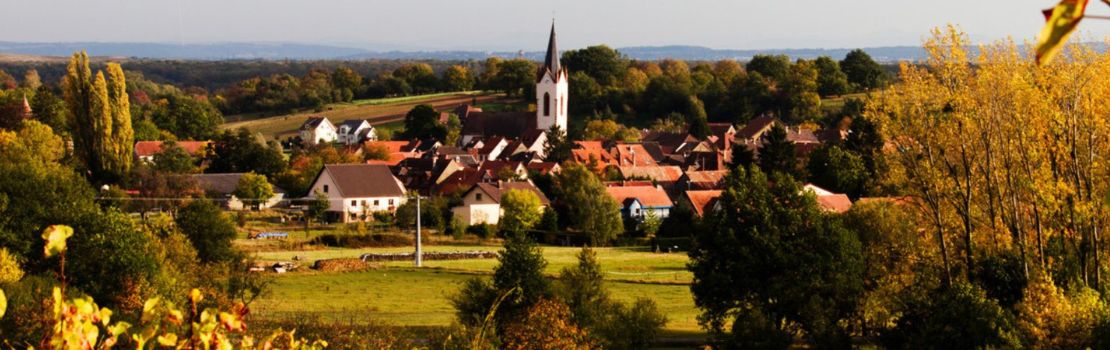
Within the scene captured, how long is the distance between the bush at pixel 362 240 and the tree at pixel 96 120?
38.4ft

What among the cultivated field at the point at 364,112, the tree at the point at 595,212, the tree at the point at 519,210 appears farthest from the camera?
the cultivated field at the point at 364,112

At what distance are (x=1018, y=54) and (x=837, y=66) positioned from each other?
9025 centimetres

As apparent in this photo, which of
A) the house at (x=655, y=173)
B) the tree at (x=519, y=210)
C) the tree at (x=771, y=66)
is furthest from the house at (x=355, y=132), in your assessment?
the tree at (x=519, y=210)

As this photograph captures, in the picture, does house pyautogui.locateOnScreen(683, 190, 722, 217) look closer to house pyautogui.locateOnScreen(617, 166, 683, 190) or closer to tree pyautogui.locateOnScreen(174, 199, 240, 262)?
house pyautogui.locateOnScreen(617, 166, 683, 190)

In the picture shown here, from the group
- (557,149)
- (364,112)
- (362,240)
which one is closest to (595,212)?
(362,240)

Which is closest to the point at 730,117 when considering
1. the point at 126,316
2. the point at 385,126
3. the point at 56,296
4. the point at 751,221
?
the point at 385,126

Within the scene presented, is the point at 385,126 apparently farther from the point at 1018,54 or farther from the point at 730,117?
the point at 1018,54

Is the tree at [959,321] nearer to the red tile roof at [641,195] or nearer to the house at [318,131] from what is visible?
the red tile roof at [641,195]

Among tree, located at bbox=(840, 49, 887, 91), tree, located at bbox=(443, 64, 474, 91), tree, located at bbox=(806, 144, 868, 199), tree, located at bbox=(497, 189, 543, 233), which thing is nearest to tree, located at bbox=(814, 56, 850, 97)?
tree, located at bbox=(840, 49, 887, 91)

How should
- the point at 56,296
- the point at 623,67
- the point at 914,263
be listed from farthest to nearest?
the point at 623,67 < the point at 914,263 < the point at 56,296

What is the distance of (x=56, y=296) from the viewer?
3832mm

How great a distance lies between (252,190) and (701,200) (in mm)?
19403

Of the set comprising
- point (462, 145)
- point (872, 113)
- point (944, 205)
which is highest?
point (872, 113)

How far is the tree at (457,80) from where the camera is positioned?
137500 mm
